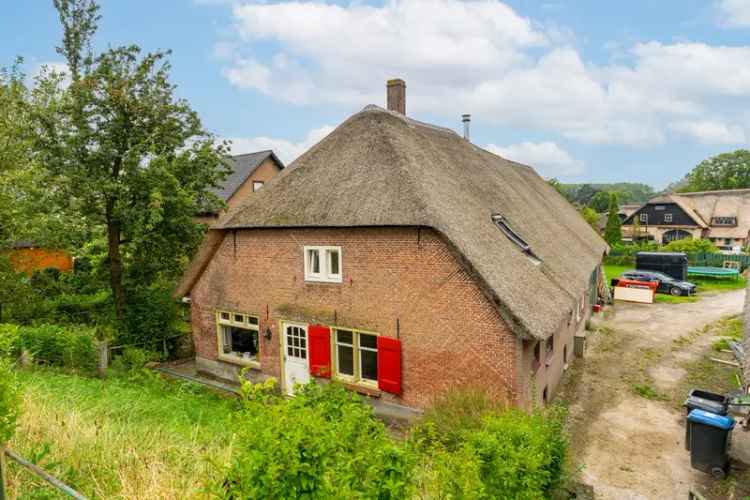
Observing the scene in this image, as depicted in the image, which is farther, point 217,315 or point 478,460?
point 217,315

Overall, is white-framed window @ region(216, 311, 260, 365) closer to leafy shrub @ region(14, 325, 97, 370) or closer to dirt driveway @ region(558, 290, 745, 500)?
leafy shrub @ region(14, 325, 97, 370)

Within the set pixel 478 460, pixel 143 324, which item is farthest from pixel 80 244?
pixel 478 460

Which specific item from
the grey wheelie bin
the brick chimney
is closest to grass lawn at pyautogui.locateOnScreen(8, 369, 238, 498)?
the grey wheelie bin

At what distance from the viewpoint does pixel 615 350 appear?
17297 mm

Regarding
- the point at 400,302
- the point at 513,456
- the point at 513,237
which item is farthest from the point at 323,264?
the point at 513,456

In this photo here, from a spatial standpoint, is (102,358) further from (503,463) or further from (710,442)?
(710,442)

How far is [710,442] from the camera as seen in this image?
8.95 m

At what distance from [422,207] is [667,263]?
94.2ft

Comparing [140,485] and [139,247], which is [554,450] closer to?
[140,485]

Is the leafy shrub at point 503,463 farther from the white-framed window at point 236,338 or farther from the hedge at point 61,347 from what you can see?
the hedge at point 61,347

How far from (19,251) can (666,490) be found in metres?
21.4

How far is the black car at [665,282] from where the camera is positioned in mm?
28172

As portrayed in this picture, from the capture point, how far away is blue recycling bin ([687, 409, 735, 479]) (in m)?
8.85

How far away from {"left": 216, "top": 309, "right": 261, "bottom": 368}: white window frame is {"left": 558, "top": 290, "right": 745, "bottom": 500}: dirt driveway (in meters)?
8.63
